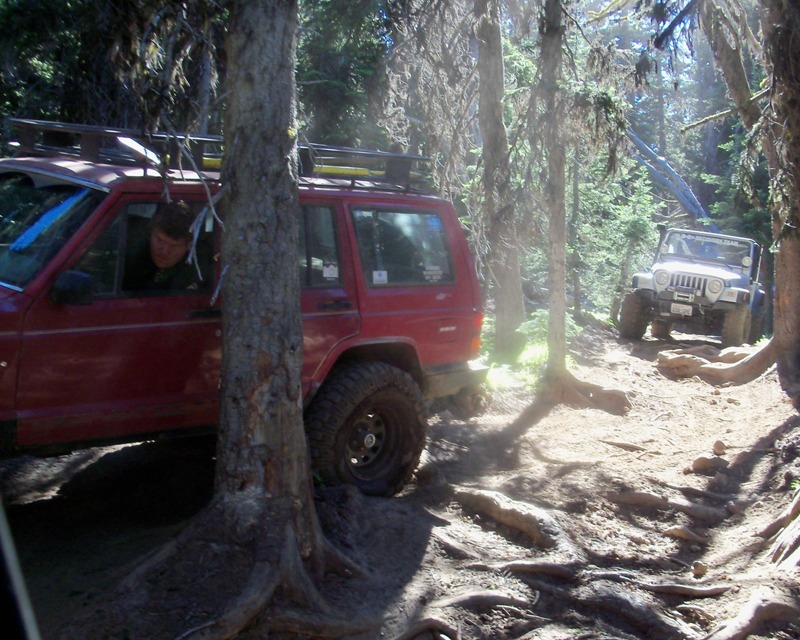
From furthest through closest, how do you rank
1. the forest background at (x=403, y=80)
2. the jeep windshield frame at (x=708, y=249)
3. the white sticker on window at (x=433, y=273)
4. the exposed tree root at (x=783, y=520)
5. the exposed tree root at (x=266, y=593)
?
the jeep windshield frame at (x=708, y=249), the forest background at (x=403, y=80), the white sticker on window at (x=433, y=273), the exposed tree root at (x=783, y=520), the exposed tree root at (x=266, y=593)

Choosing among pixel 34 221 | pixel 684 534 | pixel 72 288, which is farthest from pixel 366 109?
pixel 72 288

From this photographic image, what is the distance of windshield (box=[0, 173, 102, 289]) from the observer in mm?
4336

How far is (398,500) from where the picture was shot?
19.0 feet

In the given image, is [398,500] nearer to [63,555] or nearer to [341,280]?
[341,280]

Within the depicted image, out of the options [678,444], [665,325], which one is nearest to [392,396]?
[678,444]

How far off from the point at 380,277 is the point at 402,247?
1.20 ft

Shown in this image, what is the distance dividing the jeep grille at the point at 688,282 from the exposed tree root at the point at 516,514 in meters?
11.2

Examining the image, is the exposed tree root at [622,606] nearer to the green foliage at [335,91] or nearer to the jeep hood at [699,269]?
the green foliage at [335,91]

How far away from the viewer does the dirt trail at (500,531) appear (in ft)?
14.4

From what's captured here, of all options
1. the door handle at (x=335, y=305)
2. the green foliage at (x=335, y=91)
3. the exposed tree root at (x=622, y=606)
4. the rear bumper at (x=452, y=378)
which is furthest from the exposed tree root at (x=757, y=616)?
the green foliage at (x=335, y=91)

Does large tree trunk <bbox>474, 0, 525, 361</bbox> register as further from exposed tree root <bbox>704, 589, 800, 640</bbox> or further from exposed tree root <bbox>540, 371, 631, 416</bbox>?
exposed tree root <bbox>704, 589, 800, 640</bbox>

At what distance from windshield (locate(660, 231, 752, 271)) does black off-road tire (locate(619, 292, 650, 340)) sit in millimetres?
1310

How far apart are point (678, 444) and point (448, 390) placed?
143 inches

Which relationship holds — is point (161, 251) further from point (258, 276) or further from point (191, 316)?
point (258, 276)
